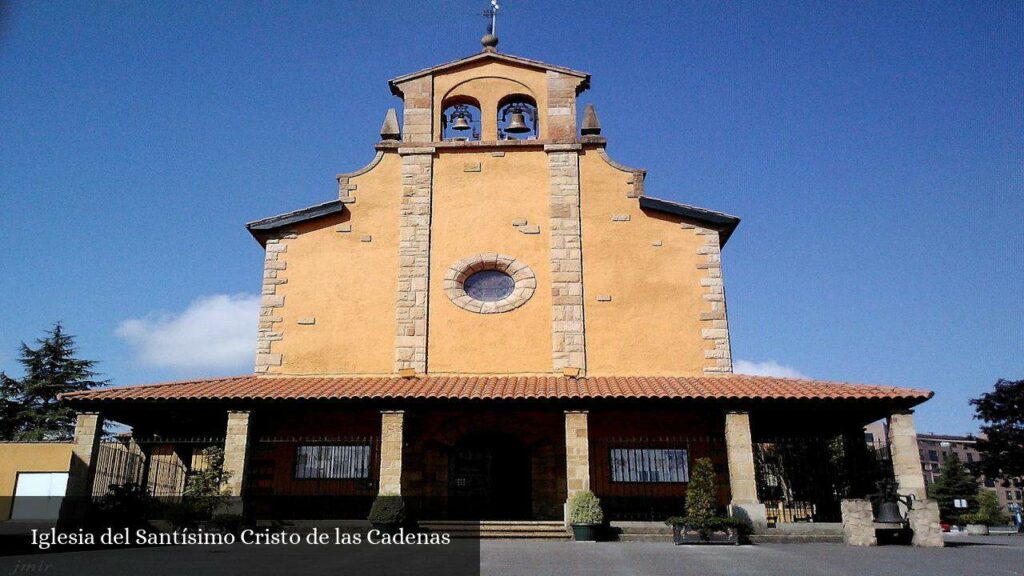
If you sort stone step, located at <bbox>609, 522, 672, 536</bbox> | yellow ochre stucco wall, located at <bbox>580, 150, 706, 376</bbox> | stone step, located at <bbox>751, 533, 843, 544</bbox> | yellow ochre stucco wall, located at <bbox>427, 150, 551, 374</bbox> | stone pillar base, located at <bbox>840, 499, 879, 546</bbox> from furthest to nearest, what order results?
yellow ochre stucco wall, located at <bbox>427, 150, 551, 374</bbox>, yellow ochre stucco wall, located at <bbox>580, 150, 706, 376</bbox>, stone step, located at <bbox>609, 522, 672, 536</bbox>, stone step, located at <bbox>751, 533, 843, 544</bbox>, stone pillar base, located at <bbox>840, 499, 879, 546</bbox>

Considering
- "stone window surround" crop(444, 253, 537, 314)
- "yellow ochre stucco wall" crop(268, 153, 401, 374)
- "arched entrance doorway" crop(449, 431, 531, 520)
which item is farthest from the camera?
"stone window surround" crop(444, 253, 537, 314)

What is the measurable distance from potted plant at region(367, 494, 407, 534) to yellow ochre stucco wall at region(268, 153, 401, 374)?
11.6ft

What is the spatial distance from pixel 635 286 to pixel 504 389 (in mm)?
4111

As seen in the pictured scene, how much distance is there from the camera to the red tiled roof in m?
13.6

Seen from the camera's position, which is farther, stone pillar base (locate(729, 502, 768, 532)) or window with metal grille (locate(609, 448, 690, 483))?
window with metal grille (locate(609, 448, 690, 483))

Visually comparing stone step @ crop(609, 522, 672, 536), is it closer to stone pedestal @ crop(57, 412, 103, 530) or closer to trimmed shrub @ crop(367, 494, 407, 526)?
trimmed shrub @ crop(367, 494, 407, 526)

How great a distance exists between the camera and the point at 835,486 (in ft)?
49.1

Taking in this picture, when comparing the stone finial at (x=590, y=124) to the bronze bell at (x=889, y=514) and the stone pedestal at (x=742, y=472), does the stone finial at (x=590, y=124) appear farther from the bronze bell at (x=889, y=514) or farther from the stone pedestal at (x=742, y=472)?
the bronze bell at (x=889, y=514)

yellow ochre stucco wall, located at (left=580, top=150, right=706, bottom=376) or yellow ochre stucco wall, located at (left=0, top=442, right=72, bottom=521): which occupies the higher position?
yellow ochre stucco wall, located at (left=580, top=150, right=706, bottom=376)

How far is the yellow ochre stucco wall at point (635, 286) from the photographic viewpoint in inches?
620

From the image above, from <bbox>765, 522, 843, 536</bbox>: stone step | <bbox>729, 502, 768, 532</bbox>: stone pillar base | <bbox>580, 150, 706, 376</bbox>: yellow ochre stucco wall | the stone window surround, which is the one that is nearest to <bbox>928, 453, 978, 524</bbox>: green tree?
<bbox>580, 150, 706, 376</bbox>: yellow ochre stucco wall

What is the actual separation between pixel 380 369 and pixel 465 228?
3.88 meters

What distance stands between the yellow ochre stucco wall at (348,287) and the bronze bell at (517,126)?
2.97 m

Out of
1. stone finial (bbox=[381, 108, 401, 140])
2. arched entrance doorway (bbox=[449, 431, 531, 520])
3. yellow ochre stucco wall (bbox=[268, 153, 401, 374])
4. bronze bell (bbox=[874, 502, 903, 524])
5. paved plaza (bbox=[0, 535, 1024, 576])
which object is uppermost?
stone finial (bbox=[381, 108, 401, 140])
